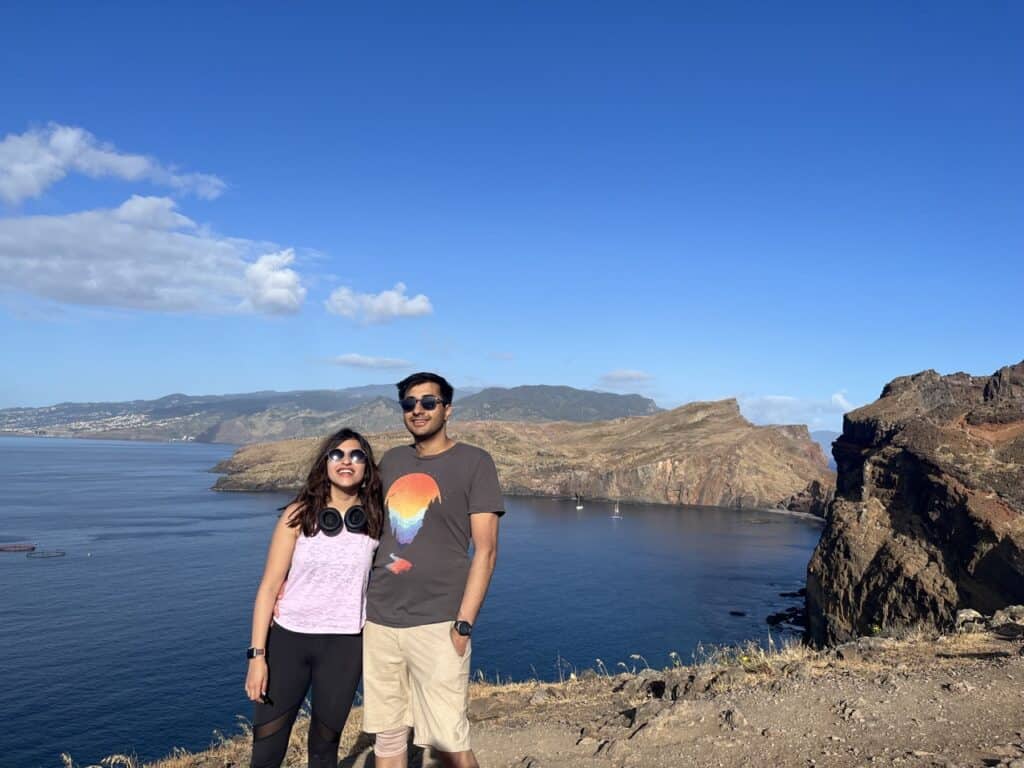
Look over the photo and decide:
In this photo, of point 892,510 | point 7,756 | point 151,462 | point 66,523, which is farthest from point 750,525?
point 151,462

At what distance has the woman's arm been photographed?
4.43 m

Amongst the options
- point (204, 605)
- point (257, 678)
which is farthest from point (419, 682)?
point (204, 605)

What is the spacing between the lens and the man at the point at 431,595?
440 centimetres

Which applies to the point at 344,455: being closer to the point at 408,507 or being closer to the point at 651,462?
the point at 408,507

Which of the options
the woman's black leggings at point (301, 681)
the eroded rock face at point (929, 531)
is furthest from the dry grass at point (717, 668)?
the eroded rock face at point (929, 531)

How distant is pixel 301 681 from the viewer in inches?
179

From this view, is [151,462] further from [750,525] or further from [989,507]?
[989,507]

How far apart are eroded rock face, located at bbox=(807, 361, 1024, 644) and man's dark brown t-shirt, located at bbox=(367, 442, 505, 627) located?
2785 centimetres

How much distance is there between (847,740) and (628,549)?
77.5 meters

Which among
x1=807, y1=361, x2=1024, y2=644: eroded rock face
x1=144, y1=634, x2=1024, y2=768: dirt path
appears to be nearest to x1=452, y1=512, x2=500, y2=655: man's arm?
x1=144, y1=634, x2=1024, y2=768: dirt path

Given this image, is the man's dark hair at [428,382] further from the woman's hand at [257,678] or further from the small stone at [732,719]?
the small stone at [732,719]

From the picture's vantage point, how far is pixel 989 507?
29984 mm

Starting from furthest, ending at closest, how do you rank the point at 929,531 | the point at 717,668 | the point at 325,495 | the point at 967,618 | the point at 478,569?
1. the point at 929,531
2. the point at 967,618
3. the point at 717,668
4. the point at 325,495
5. the point at 478,569

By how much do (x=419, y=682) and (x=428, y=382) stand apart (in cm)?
197
